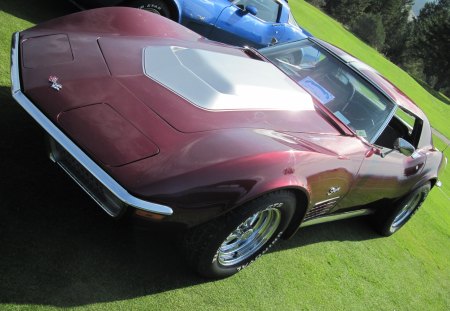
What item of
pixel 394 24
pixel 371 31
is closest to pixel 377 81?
pixel 371 31

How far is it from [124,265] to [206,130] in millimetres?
903

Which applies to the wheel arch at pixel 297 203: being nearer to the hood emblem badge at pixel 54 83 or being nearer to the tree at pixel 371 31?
the hood emblem badge at pixel 54 83

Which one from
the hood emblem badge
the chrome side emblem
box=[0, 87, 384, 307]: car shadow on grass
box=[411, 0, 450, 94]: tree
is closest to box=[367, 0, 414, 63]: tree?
box=[411, 0, 450, 94]: tree

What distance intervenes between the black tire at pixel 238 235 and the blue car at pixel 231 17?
264cm

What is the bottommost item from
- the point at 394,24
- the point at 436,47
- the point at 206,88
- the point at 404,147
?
the point at 394,24

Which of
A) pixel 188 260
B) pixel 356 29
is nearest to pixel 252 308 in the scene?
pixel 188 260

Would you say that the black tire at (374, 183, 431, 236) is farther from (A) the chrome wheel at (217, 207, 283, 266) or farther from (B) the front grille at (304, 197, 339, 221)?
(A) the chrome wheel at (217, 207, 283, 266)

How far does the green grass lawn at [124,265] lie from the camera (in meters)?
2.32

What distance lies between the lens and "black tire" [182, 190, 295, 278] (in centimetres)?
240

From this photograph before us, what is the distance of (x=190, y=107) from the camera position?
2658 millimetres

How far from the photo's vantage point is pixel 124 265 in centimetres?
259

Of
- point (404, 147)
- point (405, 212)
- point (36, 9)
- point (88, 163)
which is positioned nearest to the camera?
point (88, 163)

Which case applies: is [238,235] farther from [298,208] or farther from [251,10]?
[251,10]

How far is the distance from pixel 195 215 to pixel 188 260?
1.39 ft
